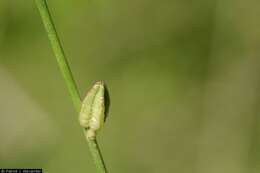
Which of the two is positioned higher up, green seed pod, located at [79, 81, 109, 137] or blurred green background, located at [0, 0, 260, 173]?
green seed pod, located at [79, 81, 109, 137]

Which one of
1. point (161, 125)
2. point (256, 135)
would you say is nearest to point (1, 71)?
point (161, 125)

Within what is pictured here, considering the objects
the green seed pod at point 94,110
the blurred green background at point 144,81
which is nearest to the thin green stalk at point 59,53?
the green seed pod at point 94,110

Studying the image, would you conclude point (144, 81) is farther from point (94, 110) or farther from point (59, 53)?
point (59, 53)

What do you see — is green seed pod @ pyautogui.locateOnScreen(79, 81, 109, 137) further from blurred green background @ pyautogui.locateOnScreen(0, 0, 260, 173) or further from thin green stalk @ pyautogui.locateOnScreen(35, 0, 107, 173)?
blurred green background @ pyautogui.locateOnScreen(0, 0, 260, 173)

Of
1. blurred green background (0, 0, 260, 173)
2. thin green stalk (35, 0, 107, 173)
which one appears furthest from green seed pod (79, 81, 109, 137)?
blurred green background (0, 0, 260, 173)

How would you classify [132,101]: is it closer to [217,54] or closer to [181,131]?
[181,131]

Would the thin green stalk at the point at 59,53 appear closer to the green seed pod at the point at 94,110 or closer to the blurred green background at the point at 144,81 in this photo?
the green seed pod at the point at 94,110
